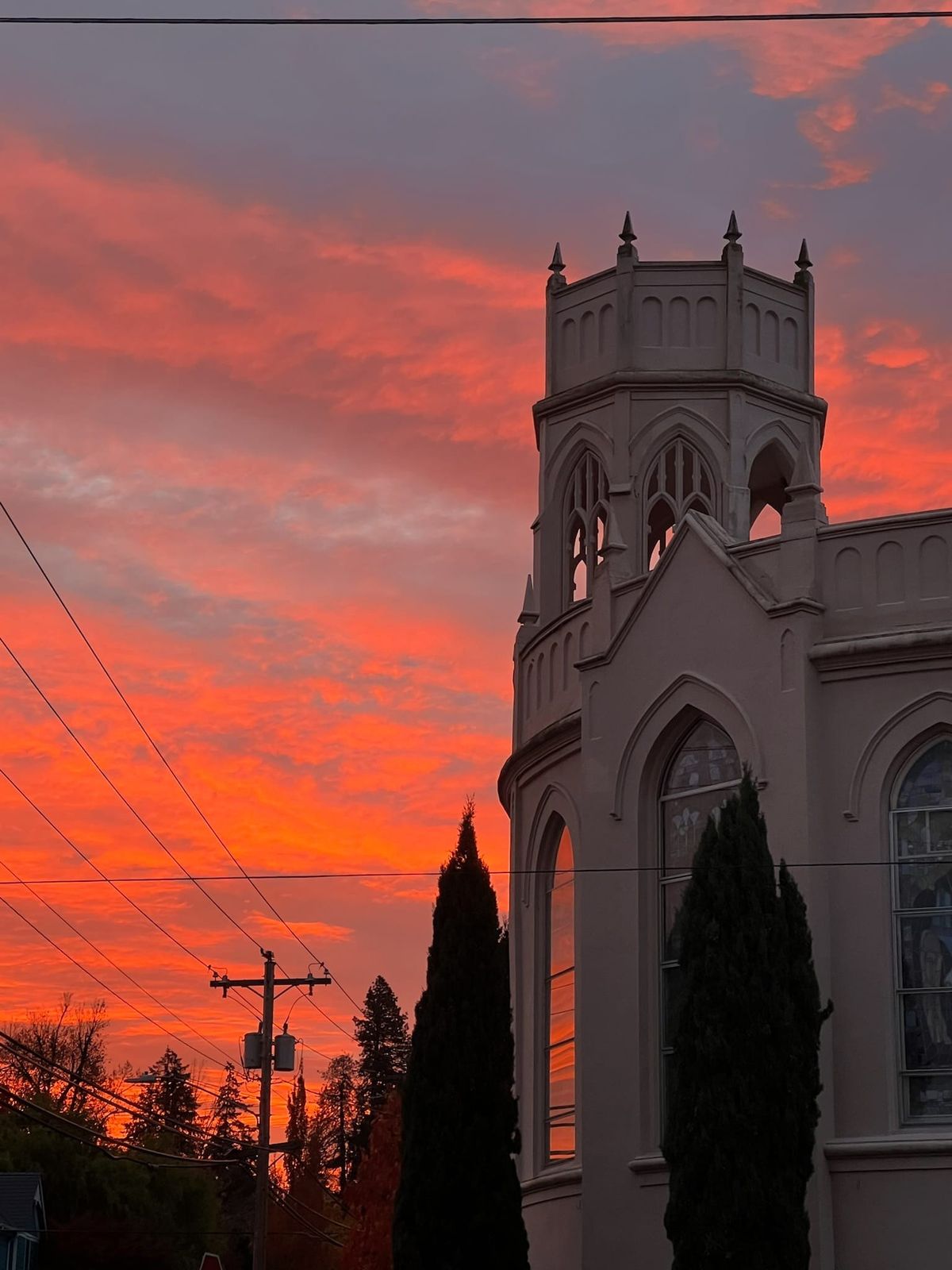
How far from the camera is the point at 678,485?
2631 centimetres

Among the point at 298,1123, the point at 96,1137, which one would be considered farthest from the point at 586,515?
the point at 298,1123

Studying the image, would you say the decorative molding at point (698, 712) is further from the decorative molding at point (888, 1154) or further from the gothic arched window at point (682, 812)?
the decorative molding at point (888, 1154)

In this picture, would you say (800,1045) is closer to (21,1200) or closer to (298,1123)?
(21,1200)

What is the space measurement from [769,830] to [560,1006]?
14.1 feet

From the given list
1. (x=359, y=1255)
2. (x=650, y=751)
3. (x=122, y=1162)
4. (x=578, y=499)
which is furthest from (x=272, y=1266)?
(x=650, y=751)

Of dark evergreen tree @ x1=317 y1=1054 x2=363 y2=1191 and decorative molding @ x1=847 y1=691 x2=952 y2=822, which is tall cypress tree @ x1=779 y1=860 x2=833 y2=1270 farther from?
dark evergreen tree @ x1=317 y1=1054 x2=363 y2=1191

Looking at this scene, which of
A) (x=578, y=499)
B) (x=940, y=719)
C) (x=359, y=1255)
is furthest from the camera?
(x=359, y=1255)

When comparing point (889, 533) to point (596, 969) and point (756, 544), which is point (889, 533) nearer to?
point (756, 544)

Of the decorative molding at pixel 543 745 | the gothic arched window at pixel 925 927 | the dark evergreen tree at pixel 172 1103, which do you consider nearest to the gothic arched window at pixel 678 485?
the decorative molding at pixel 543 745

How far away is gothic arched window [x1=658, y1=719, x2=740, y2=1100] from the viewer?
65.9 ft

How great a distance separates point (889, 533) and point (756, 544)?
145 cm

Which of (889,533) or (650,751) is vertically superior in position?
(889,533)

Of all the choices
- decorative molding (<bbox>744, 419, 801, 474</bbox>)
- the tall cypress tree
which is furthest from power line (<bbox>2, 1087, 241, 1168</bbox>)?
decorative molding (<bbox>744, 419, 801, 474</bbox>)

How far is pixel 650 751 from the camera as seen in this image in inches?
815
